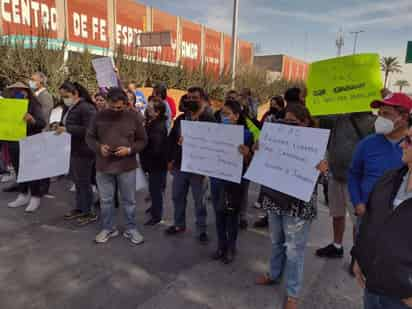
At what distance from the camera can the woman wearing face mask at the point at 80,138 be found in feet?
13.1

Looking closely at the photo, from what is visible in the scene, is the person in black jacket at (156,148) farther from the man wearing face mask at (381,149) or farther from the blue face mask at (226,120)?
the man wearing face mask at (381,149)

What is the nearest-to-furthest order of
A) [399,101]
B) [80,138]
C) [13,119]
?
[399,101]
[80,138]
[13,119]

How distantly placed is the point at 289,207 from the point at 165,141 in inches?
81.6

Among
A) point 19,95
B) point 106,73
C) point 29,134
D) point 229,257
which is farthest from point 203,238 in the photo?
point 106,73

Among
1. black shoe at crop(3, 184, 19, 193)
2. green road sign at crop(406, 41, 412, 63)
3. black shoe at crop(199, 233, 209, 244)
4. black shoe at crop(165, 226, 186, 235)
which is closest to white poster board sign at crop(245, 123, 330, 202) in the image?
black shoe at crop(199, 233, 209, 244)

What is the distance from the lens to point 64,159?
428cm

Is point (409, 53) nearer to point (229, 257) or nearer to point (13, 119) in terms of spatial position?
point (229, 257)

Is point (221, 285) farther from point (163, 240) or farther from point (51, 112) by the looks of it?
point (51, 112)

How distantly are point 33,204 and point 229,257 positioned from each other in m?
3.10

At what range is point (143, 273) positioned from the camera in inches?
119

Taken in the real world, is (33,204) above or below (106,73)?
below

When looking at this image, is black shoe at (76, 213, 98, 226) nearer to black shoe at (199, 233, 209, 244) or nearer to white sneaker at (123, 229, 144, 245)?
white sneaker at (123, 229, 144, 245)

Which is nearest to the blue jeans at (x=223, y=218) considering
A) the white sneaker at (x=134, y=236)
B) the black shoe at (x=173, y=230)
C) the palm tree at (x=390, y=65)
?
the black shoe at (x=173, y=230)

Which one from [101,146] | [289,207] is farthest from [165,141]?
[289,207]
